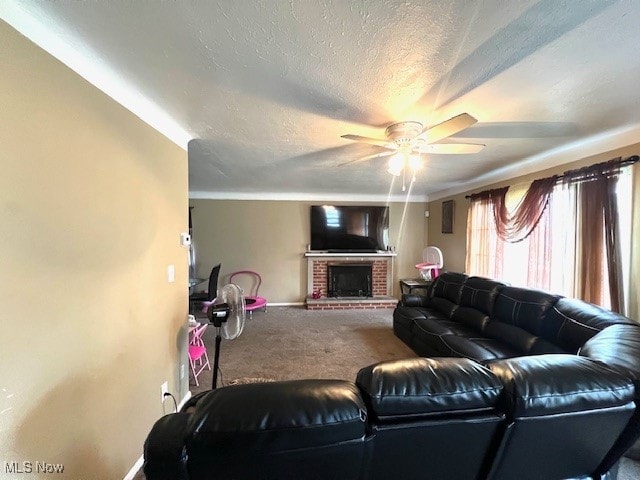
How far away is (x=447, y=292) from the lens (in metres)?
3.91

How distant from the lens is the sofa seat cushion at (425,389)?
81 centimetres

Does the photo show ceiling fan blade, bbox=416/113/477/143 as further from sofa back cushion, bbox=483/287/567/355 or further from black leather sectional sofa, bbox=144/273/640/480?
sofa back cushion, bbox=483/287/567/355

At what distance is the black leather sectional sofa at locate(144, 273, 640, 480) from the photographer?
2.32 ft

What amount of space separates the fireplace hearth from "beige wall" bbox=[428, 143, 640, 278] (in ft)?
5.11

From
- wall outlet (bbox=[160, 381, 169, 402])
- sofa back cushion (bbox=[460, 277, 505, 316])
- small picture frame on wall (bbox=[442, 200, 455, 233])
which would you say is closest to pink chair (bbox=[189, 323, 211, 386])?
wall outlet (bbox=[160, 381, 169, 402])

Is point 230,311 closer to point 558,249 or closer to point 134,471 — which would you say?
point 134,471

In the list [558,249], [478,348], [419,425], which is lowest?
[478,348]

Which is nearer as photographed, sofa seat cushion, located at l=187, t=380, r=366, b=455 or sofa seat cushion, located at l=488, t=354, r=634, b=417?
sofa seat cushion, located at l=187, t=380, r=366, b=455

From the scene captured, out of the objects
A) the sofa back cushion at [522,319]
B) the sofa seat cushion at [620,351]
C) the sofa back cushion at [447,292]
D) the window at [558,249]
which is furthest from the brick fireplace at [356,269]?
the sofa seat cushion at [620,351]

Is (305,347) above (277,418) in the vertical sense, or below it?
below

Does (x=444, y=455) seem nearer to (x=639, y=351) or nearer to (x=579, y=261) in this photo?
(x=639, y=351)

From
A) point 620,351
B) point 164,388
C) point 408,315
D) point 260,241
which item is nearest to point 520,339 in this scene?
point 408,315

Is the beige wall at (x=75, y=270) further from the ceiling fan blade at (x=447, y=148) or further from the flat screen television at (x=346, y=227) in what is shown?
the flat screen television at (x=346, y=227)
